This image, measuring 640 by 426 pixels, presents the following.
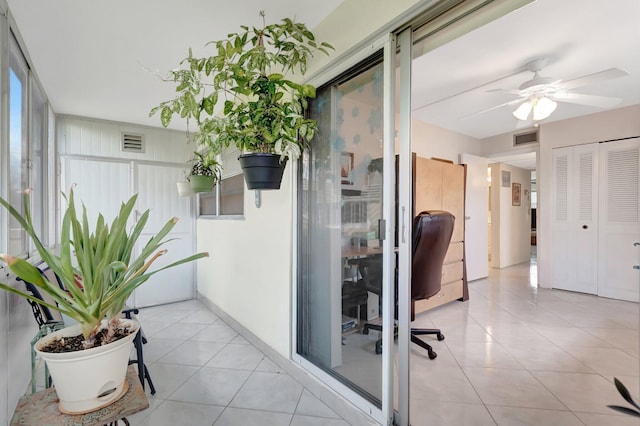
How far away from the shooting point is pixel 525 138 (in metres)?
4.63

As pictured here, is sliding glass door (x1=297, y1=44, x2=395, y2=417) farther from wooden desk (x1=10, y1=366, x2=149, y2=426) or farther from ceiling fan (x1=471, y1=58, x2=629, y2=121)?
ceiling fan (x1=471, y1=58, x2=629, y2=121)

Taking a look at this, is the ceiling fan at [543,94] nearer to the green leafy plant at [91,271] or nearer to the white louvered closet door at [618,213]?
the white louvered closet door at [618,213]

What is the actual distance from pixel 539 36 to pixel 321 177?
1931mm

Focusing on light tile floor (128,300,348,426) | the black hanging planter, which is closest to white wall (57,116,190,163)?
light tile floor (128,300,348,426)

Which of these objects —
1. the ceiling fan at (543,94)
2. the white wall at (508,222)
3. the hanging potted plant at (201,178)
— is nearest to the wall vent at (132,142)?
the hanging potted plant at (201,178)

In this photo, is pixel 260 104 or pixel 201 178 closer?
pixel 260 104

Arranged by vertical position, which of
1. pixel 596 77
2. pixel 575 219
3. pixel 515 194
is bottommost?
pixel 575 219

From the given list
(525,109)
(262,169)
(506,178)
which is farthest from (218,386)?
(506,178)

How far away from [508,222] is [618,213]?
Answer: 2.55 m

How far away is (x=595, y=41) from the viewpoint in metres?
2.29

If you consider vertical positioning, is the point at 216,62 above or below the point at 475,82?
below

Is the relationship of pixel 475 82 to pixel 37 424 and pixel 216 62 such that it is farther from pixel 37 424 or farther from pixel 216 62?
pixel 37 424

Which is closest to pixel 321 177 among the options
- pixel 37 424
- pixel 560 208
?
pixel 37 424

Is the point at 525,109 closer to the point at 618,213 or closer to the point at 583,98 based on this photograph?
the point at 583,98
